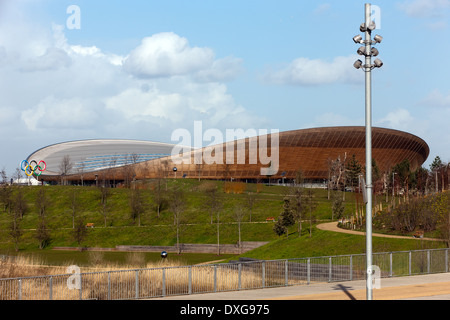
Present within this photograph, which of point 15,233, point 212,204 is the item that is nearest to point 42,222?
point 15,233

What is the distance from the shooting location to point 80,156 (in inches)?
7372

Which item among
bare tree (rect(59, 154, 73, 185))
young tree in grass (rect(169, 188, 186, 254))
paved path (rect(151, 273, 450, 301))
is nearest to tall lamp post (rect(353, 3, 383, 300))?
paved path (rect(151, 273, 450, 301))

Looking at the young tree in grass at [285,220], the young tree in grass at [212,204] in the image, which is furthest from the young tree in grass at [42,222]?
the young tree in grass at [285,220]

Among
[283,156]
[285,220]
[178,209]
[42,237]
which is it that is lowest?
[42,237]

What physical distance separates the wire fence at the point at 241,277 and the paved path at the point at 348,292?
1.44 metres

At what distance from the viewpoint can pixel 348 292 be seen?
2389cm

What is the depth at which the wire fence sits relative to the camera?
88.6 feet

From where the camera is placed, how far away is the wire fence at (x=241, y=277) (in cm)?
2702

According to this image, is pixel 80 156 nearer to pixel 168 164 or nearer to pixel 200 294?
pixel 168 164

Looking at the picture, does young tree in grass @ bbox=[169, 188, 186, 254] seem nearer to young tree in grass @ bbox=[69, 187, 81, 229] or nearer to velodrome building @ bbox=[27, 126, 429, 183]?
young tree in grass @ bbox=[69, 187, 81, 229]

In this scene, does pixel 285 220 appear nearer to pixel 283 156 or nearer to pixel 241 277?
pixel 241 277

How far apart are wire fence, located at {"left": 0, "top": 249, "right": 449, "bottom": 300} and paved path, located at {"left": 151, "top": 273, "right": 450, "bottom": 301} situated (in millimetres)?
1436

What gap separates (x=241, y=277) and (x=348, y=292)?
6.11m
